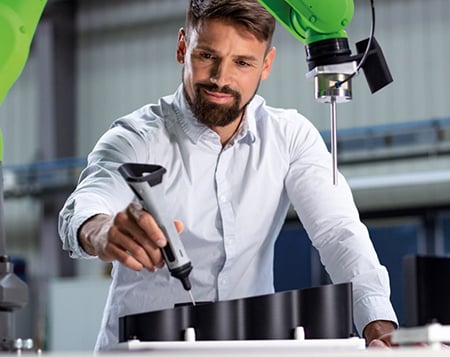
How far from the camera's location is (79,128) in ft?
24.2

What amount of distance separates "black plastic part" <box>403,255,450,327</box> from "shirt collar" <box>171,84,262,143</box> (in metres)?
0.54

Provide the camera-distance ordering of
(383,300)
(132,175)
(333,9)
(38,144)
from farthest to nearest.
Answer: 1. (38,144)
2. (383,300)
3. (333,9)
4. (132,175)

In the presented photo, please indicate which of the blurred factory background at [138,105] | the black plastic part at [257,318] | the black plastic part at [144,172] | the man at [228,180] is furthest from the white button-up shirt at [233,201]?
the blurred factory background at [138,105]

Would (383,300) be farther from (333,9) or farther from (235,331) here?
(333,9)

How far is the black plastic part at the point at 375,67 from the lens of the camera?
166 centimetres

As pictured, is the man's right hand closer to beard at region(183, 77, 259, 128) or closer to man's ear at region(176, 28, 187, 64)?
beard at region(183, 77, 259, 128)

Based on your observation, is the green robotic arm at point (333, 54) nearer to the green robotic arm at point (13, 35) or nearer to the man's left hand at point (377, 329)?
the man's left hand at point (377, 329)

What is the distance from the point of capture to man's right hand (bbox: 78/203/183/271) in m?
1.32

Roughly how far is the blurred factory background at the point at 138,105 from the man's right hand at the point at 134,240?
4.82 m

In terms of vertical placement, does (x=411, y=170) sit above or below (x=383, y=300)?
above

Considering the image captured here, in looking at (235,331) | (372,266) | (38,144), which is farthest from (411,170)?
(235,331)

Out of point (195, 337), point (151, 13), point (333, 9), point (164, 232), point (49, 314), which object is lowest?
→ point (49, 314)

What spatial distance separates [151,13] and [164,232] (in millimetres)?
6127

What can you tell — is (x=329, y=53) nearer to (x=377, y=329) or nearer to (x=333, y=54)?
(x=333, y=54)
